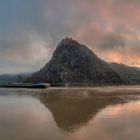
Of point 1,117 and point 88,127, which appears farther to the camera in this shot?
point 1,117

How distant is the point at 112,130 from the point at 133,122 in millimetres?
3673

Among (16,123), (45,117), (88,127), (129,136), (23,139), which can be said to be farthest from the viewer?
(45,117)

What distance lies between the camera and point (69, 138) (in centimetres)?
1468

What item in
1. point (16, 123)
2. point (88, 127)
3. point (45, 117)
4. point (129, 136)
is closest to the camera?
point (129, 136)

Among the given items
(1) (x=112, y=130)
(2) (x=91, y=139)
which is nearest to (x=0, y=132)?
(2) (x=91, y=139)

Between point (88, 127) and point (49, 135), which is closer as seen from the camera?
point (49, 135)

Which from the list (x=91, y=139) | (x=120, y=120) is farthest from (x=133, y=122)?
(x=91, y=139)

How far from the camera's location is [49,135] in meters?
15.4

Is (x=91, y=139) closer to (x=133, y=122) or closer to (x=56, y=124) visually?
(x=56, y=124)

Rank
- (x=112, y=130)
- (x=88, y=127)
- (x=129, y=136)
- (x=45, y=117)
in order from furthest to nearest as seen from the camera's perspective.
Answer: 1. (x=45, y=117)
2. (x=88, y=127)
3. (x=112, y=130)
4. (x=129, y=136)

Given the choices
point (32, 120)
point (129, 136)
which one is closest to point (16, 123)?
point (32, 120)

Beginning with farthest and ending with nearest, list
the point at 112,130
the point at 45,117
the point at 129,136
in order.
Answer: the point at 45,117 < the point at 112,130 < the point at 129,136

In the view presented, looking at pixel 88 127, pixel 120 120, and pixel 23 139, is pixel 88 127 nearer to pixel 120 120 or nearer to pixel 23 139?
pixel 120 120

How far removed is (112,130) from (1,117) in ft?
29.4
